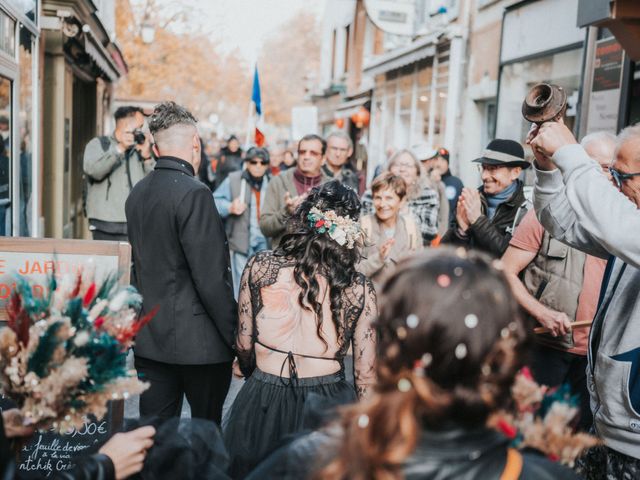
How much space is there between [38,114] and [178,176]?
206 inches

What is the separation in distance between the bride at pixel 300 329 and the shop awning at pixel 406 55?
1296 cm

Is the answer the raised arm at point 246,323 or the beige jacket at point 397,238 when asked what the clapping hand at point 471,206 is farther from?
the raised arm at point 246,323

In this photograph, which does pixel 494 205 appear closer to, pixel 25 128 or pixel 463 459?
pixel 463 459

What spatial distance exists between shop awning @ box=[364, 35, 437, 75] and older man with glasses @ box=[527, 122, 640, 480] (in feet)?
43.7

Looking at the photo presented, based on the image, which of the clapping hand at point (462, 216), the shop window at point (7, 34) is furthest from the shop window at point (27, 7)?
the clapping hand at point (462, 216)

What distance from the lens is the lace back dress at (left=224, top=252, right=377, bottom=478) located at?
3.11 metres

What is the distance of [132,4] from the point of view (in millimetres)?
22328

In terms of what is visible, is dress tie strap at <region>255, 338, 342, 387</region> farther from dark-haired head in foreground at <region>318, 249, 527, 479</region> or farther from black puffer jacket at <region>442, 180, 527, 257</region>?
black puffer jacket at <region>442, 180, 527, 257</region>

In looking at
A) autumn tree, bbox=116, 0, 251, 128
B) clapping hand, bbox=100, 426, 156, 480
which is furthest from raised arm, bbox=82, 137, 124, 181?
autumn tree, bbox=116, 0, 251, 128

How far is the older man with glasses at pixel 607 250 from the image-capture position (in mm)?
2273

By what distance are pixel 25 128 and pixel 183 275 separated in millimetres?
4629

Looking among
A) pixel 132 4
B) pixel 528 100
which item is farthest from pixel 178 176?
pixel 132 4

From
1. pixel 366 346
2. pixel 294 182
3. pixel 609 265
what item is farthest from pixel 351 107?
pixel 609 265

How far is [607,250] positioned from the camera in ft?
7.76
